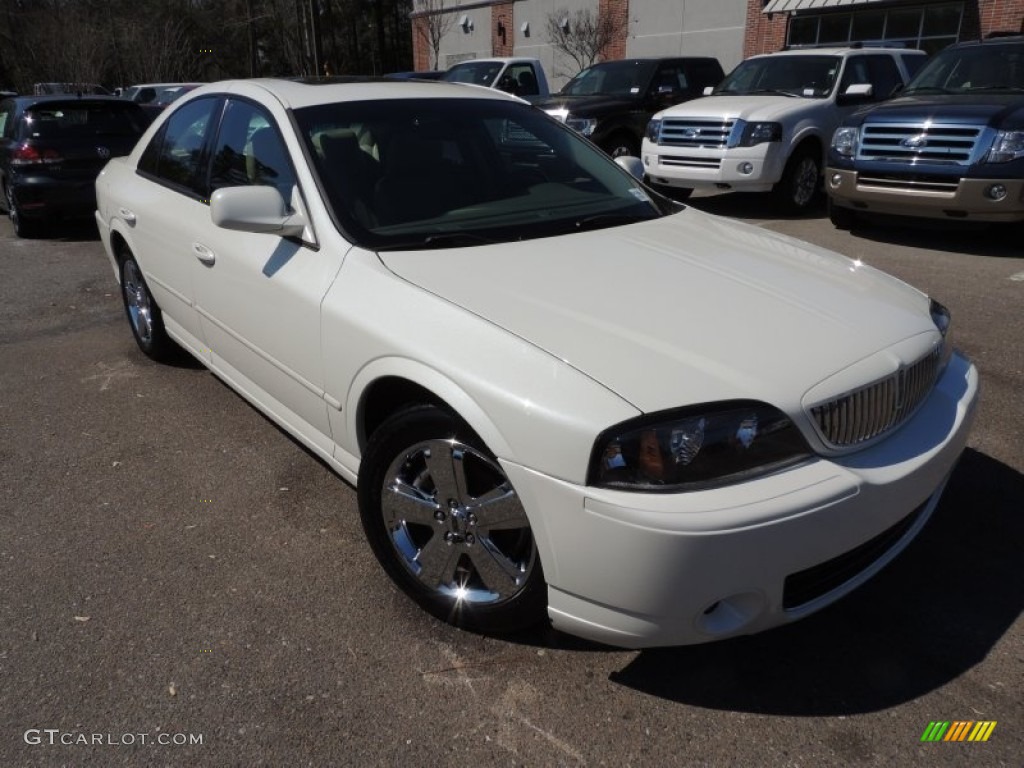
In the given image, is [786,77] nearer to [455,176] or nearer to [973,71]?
[973,71]

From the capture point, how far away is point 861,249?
805 cm

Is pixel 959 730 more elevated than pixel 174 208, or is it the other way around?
pixel 174 208

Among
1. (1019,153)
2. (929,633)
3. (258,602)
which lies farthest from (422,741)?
(1019,153)

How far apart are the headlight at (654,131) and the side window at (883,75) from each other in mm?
2725

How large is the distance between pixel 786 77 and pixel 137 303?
27.8 ft

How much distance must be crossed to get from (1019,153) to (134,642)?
7531 mm

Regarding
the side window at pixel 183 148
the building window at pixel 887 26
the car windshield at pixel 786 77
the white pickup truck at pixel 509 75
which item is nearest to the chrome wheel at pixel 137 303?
the side window at pixel 183 148

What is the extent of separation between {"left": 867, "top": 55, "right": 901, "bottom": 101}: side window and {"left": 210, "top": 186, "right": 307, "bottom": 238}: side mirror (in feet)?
30.9

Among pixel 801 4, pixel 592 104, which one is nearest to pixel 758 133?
pixel 592 104

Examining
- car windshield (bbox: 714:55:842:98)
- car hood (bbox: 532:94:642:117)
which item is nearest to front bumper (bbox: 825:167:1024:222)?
car windshield (bbox: 714:55:842:98)

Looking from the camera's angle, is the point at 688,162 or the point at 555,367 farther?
the point at 688,162

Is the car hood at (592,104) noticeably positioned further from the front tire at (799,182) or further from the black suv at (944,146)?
the black suv at (944,146)

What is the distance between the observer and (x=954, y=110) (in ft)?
24.4

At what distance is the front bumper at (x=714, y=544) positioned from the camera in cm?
200
